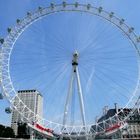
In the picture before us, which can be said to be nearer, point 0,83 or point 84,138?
point 0,83

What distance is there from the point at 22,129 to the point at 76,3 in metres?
64.8

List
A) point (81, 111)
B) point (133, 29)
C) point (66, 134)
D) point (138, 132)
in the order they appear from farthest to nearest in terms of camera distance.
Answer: point (138, 132) → point (133, 29) → point (66, 134) → point (81, 111)

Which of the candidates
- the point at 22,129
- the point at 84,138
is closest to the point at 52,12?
the point at 84,138

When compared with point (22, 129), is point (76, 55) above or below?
above

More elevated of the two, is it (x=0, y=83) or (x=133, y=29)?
(x=133, y=29)

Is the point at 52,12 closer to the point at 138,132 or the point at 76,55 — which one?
the point at 76,55

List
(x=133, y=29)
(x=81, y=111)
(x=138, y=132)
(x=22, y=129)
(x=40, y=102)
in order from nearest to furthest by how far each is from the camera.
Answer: (x=81, y=111) → (x=133, y=29) → (x=22, y=129) → (x=138, y=132) → (x=40, y=102)

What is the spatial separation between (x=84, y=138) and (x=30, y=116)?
1166 cm

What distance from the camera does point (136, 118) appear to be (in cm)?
12888

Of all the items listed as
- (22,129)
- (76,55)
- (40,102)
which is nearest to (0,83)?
(76,55)

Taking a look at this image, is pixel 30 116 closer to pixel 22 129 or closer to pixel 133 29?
pixel 133 29

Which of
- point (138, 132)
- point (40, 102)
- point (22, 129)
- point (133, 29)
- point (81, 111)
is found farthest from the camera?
point (40, 102)

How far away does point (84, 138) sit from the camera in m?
55.2

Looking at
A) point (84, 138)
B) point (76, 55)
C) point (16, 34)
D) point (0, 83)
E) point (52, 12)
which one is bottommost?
point (84, 138)
